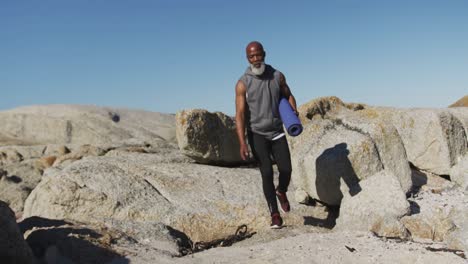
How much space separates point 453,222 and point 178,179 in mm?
4726

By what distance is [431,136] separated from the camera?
888 cm

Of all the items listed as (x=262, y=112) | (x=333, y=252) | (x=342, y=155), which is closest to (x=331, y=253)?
(x=333, y=252)

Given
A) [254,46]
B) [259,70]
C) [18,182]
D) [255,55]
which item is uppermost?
[254,46]

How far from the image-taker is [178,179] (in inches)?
354

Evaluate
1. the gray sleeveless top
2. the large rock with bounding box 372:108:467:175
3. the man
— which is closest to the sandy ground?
the man

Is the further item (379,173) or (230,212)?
(230,212)

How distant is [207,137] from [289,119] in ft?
11.6

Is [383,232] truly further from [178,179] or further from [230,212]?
[178,179]

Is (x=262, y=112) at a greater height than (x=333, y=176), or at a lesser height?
greater

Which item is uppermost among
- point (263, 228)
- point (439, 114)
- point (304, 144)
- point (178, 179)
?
point (439, 114)

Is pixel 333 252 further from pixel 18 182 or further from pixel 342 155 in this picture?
pixel 18 182

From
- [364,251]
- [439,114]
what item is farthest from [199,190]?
[439,114]

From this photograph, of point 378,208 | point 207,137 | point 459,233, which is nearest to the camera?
point 459,233

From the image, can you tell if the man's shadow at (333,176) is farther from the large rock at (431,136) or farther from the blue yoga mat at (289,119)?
the large rock at (431,136)
